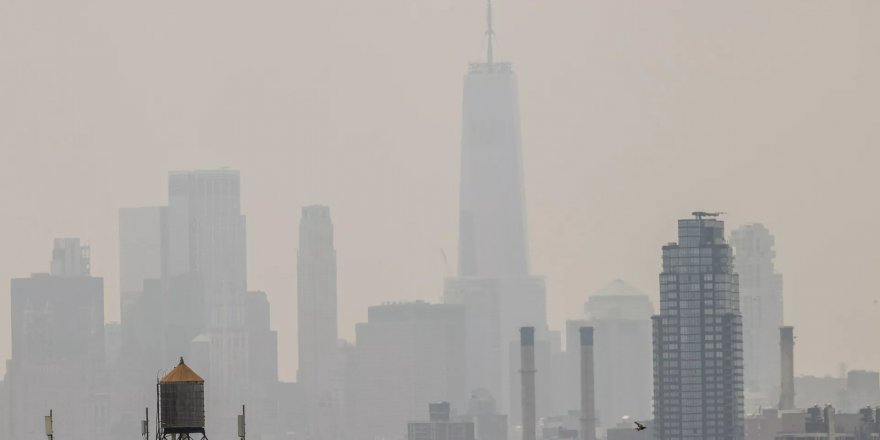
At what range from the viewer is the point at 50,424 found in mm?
111562

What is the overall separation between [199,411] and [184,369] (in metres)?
1.90

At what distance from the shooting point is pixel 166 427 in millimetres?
110625

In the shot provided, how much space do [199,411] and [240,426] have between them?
1590 mm

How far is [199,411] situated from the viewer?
110562 mm

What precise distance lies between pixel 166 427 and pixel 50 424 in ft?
14.3

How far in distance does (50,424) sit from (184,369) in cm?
576

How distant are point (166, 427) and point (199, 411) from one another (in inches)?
51.9

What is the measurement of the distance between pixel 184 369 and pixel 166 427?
8.15ft

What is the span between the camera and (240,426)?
111m
